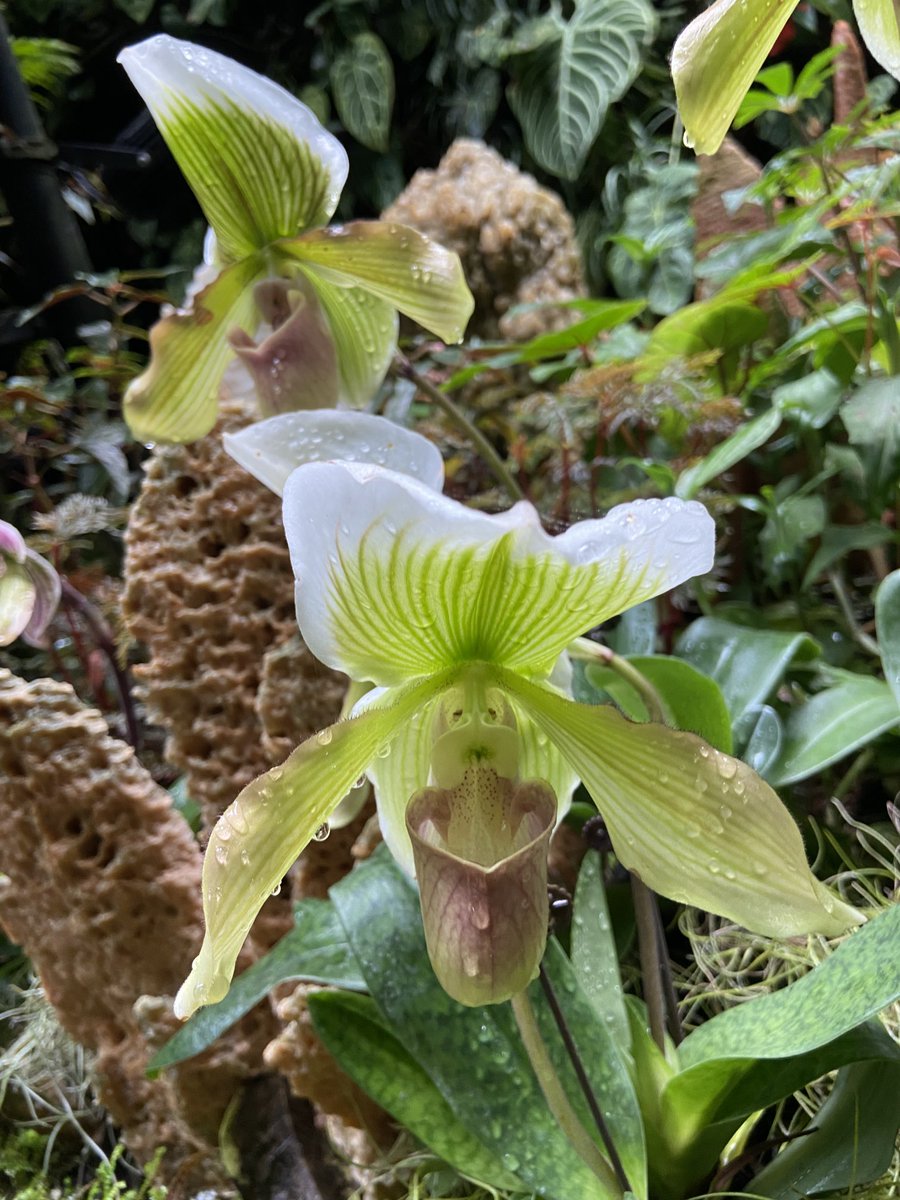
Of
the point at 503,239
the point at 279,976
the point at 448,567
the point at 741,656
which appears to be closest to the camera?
the point at 448,567

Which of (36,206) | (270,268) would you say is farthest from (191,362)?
(36,206)

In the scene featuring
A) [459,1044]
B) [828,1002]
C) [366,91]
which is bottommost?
[459,1044]

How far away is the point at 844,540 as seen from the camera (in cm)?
91

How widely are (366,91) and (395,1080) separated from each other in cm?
296

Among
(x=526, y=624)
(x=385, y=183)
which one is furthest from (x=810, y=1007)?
(x=385, y=183)

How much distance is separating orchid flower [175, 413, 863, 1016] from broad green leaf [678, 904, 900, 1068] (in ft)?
0.18

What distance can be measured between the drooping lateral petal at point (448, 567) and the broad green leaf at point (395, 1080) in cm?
29

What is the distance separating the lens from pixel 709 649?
33.8 inches

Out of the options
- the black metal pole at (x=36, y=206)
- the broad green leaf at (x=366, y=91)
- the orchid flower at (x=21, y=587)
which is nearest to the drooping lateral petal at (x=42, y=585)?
the orchid flower at (x=21, y=587)

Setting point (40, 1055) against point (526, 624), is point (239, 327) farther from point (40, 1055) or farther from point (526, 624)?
point (40, 1055)

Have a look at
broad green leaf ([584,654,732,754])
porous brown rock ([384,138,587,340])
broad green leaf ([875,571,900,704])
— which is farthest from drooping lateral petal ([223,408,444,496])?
porous brown rock ([384,138,587,340])

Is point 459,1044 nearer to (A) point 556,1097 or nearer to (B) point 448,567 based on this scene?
(A) point 556,1097

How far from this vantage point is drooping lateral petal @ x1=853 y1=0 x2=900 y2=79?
1.47ft

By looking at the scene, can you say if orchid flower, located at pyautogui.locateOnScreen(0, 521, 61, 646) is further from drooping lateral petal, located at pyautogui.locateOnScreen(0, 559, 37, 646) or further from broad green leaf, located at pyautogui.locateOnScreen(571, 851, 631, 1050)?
broad green leaf, located at pyautogui.locateOnScreen(571, 851, 631, 1050)
